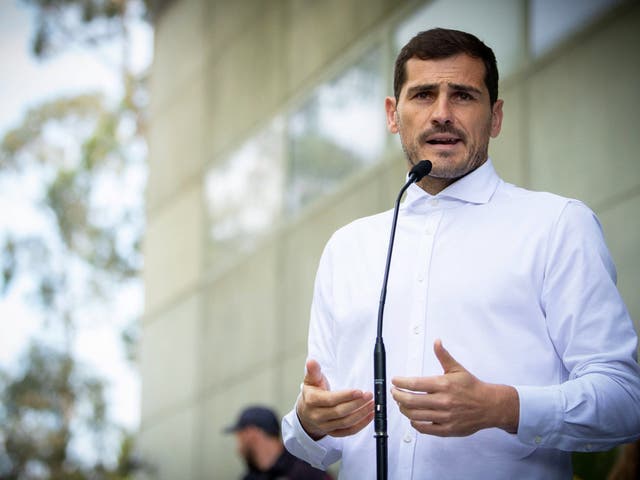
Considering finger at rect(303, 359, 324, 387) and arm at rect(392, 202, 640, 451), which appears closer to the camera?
arm at rect(392, 202, 640, 451)

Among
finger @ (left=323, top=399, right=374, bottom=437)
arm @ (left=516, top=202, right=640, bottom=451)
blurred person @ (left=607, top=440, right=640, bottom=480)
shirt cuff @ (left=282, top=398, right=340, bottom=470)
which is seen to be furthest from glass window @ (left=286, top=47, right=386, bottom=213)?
finger @ (left=323, top=399, right=374, bottom=437)

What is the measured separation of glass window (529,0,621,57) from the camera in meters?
4.70

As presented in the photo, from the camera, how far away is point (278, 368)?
7.70 meters

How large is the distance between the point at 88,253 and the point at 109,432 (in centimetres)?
370

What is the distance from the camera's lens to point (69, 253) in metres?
21.3

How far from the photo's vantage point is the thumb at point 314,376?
80.3 inches

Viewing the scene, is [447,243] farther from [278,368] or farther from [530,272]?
[278,368]

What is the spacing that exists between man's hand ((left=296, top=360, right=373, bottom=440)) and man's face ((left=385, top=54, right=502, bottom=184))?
565 mm

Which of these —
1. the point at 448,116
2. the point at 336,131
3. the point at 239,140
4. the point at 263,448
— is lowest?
the point at 263,448

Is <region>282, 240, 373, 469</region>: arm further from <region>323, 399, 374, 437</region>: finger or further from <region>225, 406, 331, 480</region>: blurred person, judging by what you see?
<region>225, 406, 331, 480</region>: blurred person

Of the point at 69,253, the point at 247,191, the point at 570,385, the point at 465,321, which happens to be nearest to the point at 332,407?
the point at 465,321

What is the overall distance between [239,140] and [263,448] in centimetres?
434

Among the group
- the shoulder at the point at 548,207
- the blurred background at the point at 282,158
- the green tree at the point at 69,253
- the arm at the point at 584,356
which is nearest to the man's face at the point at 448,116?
the shoulder at the point at 548,207

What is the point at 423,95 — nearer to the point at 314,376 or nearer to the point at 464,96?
the point at 464,96
